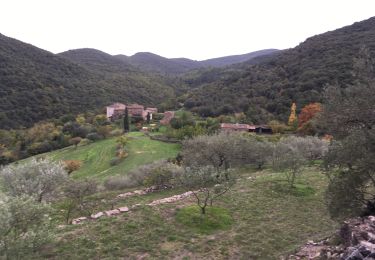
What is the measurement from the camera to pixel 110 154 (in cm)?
6006

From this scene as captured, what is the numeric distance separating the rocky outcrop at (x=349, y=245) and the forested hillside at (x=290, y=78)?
55531mm

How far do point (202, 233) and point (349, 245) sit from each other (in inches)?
311

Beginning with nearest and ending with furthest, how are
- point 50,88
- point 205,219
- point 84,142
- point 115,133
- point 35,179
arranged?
1. point 205,219
2. point 35,179
3. point 84,142
4. point 115,133
5. point 50,88

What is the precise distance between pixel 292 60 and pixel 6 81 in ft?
263

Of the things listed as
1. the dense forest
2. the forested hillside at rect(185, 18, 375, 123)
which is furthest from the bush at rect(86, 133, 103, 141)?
the forested hillside at rect(185, 18, 375, 123)

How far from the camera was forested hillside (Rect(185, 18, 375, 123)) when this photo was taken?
72688mm

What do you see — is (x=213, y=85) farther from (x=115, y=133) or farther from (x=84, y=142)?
(x=84, y=142)

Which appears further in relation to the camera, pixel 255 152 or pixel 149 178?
pixel 255 152

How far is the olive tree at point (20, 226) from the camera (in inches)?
443

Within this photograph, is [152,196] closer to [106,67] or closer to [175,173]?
[175,173]

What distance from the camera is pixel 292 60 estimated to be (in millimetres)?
92312

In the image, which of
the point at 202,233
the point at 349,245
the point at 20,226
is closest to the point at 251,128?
the point at 202,233

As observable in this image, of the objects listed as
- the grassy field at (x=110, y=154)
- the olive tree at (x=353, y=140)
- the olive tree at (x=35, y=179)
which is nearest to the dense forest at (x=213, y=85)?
the grassy field at (x=110, y=154)

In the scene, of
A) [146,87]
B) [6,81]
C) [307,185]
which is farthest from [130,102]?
[307,185]
